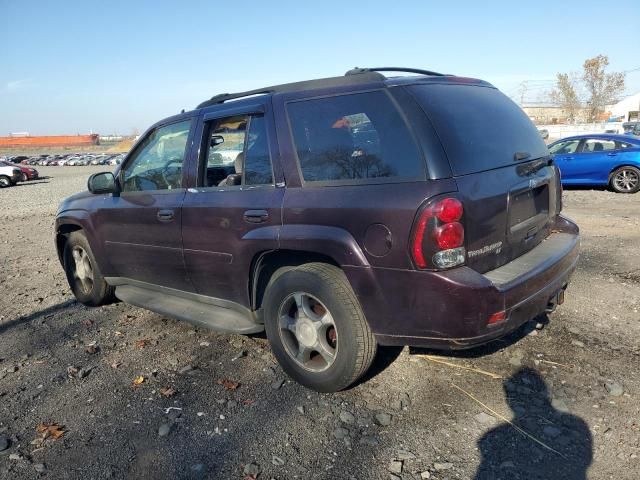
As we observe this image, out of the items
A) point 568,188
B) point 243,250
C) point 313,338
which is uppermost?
point 243,250

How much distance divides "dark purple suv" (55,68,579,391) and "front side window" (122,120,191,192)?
20 millimetres

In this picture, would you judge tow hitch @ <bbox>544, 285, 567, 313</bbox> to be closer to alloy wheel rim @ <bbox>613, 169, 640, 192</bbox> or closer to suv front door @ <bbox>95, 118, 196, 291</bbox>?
suv front door @ <bbox>95, 118, 196, 291</bbox>

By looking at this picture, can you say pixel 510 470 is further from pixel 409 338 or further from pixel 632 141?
pixel 632 141

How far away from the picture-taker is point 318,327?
317cm

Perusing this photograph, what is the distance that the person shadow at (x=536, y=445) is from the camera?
7.97 feet

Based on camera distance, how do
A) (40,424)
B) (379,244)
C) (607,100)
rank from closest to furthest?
(379,244) < (40,424) < (607,100)

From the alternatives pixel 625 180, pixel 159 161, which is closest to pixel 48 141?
pixel 625 180

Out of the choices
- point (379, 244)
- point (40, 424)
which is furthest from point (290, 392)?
point (40, 424)

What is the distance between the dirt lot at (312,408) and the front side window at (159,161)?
4.25ft

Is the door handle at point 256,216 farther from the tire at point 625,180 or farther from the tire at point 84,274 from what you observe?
the tire at point 625,180

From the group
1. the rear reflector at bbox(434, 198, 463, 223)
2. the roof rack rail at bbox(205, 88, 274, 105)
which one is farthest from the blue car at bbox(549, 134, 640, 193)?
the rear reflector at bbox(434, 198, 463, 223)

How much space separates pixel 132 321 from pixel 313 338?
2.32m

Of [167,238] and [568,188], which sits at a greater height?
[167,238]

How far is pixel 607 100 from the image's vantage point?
56156 millimetres
